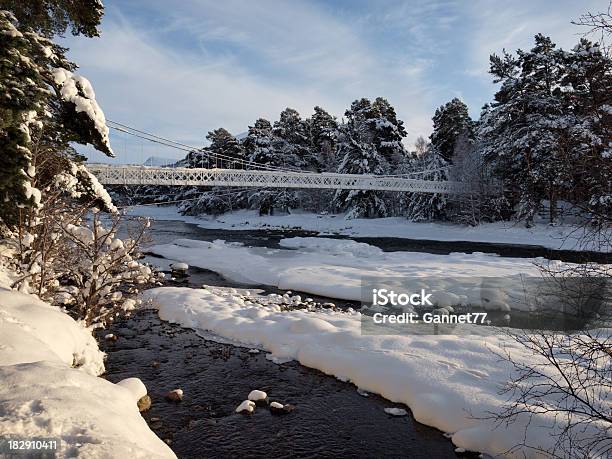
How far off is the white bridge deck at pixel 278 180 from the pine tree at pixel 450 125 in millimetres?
6257

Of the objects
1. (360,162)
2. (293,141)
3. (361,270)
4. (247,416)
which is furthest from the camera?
(293,141)

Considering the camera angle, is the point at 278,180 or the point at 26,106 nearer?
the point at 26,106

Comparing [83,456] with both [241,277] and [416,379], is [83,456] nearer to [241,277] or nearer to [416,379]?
[416,379]

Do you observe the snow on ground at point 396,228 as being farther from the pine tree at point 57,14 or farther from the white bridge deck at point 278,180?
the pine tree at point 57,14

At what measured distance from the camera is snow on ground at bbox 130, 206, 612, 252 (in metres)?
26.6

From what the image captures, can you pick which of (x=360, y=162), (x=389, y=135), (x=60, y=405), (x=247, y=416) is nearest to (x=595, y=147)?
(x=60, y=405)

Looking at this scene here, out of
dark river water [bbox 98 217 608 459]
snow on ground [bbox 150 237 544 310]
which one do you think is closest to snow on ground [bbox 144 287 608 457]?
dark river water [bbox 98 217 608 459]

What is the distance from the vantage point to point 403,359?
721 cm

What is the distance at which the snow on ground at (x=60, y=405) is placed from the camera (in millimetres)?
2797

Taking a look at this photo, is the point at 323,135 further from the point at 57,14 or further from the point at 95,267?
the point at 95,267

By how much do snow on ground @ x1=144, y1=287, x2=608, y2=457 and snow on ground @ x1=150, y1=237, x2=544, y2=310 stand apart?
11.2 feet

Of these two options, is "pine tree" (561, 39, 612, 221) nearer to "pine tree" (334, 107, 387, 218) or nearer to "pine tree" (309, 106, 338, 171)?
"pine tree" (334, 107, 387, 218)

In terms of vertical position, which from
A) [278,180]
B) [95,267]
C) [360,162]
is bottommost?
[95,267]

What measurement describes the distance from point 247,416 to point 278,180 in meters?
35.0
